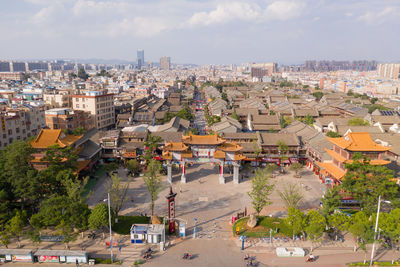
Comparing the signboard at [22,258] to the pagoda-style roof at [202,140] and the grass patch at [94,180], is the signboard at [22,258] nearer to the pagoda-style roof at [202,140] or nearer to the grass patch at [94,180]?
the grass patch at [94,180]

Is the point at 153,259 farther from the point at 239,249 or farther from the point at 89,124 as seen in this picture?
the point at 89,124

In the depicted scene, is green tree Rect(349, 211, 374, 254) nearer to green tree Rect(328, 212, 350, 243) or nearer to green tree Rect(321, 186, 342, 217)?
green tree Rect(328, 212, 350, 243)

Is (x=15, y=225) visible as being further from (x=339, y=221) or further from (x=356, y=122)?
(x=356, y=122)

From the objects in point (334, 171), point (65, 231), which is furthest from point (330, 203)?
point (65, 231)

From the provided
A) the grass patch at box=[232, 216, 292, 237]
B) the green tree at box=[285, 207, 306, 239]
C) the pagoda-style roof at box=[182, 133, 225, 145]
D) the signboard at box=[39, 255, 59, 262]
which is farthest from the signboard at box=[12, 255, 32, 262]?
the pagoda-style roof at box=[182, 133, 225, 145]

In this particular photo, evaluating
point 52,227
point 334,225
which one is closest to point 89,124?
point 52,227

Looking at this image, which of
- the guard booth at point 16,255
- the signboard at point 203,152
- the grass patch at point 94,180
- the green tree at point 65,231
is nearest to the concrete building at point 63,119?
the grass patch at point 94,180

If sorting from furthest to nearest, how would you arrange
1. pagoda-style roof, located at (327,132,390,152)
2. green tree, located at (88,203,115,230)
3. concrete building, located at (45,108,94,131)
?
concrete building, located at (45,108,94,131) → pagoda-style roof, located at (327,132,390,152) → green tree, located at (88,203,115,230)
